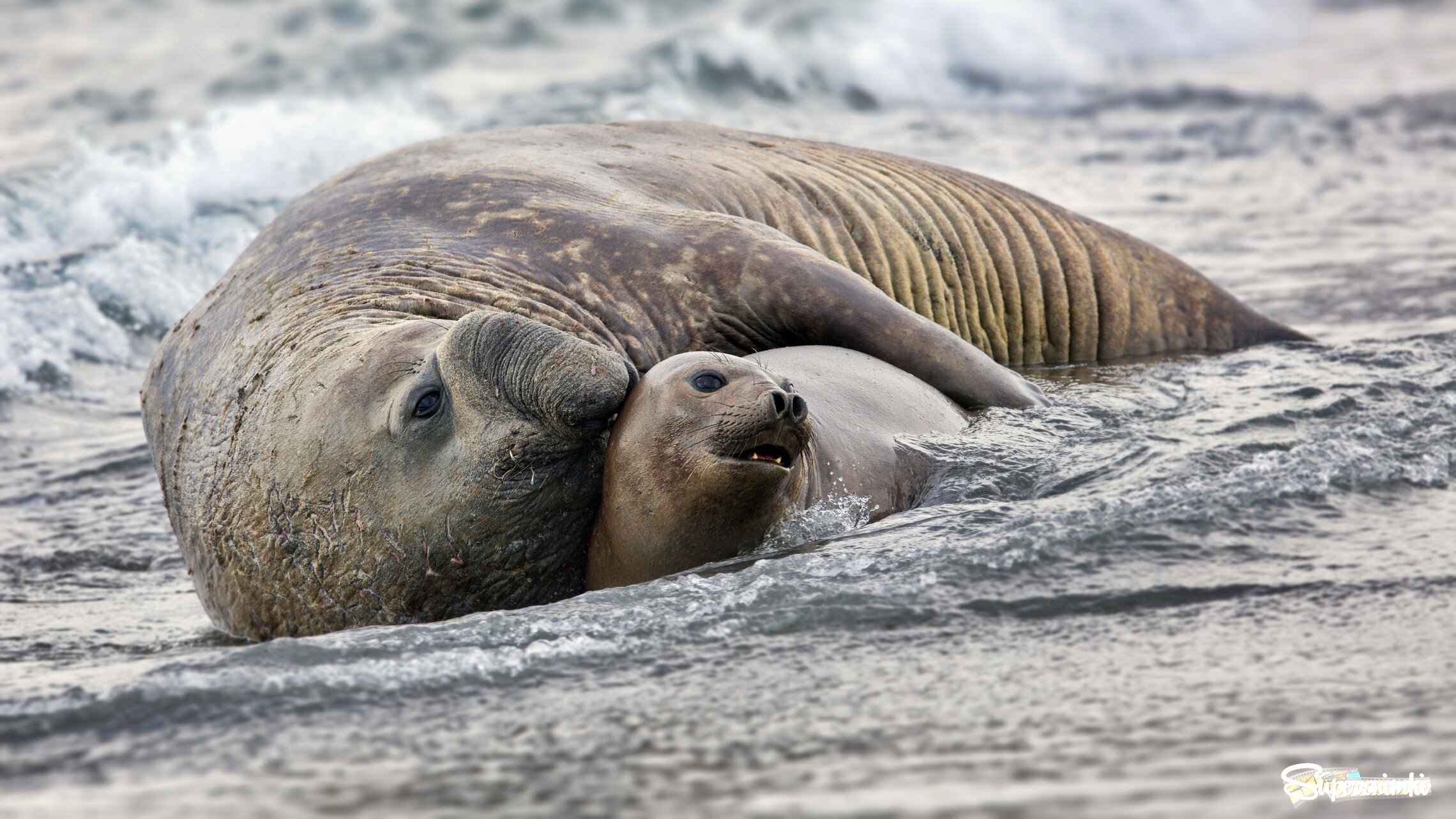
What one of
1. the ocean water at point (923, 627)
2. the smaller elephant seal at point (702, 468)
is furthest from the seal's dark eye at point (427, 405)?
the ocean water at point (923, 627)

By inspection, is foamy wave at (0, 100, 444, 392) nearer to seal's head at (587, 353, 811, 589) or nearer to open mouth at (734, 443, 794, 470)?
seal's head at (587, 353, 811, 589)

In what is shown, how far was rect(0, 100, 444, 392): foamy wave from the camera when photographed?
9.54 metres

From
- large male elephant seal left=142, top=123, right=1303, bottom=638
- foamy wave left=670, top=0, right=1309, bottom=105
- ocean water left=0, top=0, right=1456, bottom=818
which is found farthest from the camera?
foamy wave left=670, top=0, right=1309, bottom=105

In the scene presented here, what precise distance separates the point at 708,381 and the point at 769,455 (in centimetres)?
25

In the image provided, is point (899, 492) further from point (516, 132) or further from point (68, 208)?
point (68, 208)

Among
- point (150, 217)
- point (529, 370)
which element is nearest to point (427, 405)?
point (529, 370)

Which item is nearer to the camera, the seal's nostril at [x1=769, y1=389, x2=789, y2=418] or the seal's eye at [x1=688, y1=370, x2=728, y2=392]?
the seal's nostril at [x1=769, y1=389, x2=789, y2=418]

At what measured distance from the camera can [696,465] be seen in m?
4.01

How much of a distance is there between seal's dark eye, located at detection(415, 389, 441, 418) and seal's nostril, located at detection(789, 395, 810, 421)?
0.95 meters

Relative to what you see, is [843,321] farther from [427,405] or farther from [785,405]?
[427,405]

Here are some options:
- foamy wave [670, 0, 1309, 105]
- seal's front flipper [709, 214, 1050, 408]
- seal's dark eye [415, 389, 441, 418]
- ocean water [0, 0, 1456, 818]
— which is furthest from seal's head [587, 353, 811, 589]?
foamy wave [670, 0, 1309, 105]

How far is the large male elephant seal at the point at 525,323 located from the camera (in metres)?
4.17

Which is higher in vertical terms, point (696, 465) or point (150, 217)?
point (150, 217)

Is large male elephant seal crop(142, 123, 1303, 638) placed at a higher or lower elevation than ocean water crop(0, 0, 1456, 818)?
higher
